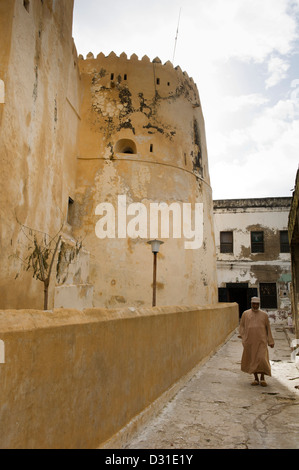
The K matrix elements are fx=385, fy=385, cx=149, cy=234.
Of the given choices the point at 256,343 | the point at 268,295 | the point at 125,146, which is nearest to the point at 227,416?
the point at 256,343

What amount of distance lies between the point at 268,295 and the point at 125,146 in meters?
12.9

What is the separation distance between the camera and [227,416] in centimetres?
456

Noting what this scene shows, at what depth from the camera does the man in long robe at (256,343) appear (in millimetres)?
6383

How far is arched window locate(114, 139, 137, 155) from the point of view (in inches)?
567

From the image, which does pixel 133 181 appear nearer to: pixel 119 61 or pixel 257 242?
pixel 119 61

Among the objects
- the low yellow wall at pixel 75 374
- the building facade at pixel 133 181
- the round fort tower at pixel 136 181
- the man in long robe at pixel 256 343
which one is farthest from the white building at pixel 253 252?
the low yellow wall at pixel 75 374

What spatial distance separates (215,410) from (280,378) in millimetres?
2676

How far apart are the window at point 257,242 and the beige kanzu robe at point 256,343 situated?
56.2ft

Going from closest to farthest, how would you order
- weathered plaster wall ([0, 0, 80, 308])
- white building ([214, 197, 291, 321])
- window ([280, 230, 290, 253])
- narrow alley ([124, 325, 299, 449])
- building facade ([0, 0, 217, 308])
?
narrow alley ([124, 325, 299, 449]) < weathered plaster wall ([0, 0, 80, 308]) < building facade ([0, 0, 217, 308]) < white building ([214, 197, 291, 321]) < window ([280, 230, 290, 253])

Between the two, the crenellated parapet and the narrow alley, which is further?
the crenellated parapet

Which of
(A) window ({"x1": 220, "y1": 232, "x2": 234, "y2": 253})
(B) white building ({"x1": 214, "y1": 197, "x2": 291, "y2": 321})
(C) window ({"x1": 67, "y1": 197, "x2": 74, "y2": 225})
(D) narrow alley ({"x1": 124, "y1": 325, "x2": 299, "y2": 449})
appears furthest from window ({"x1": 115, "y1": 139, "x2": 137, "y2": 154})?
(A) window ({"x1": 220, "y1": 232, "x2": 234, "y2": 253})

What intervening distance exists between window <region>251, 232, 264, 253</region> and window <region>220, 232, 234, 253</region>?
126 cm

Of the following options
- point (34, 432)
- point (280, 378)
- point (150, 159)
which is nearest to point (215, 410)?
point (280, 378)

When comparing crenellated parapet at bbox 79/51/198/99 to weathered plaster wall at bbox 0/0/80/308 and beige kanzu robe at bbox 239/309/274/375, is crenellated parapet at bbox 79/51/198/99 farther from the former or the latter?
beige kanzu robe at bbox 239/309/274/375
